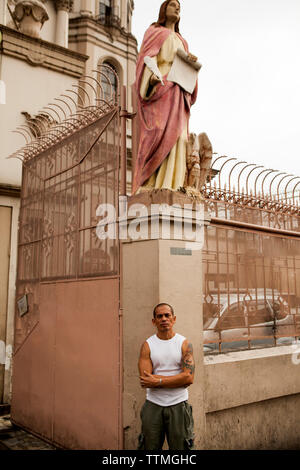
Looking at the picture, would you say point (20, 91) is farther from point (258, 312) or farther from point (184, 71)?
point (258, 312)

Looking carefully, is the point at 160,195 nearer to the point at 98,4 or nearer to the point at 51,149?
the point at 51,149

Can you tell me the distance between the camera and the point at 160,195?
4.20 metres

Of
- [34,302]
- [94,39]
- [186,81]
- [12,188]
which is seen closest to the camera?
[186,81]

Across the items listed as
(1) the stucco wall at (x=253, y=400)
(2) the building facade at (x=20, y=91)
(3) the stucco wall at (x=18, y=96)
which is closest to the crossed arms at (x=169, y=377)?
(1) the stucco wall at (x=253, y=400)

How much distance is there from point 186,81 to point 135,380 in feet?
10.7

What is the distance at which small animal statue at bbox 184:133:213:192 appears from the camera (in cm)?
462

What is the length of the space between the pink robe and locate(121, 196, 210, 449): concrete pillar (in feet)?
2.38

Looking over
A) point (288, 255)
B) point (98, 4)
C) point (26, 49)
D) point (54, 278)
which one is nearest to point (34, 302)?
point (54, 278)

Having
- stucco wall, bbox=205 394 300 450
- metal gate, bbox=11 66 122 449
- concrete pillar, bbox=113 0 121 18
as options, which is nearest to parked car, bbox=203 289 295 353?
stucco wall, bbox=205 394 300 450

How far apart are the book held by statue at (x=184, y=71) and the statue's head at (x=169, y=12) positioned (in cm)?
58

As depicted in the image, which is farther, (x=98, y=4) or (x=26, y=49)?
(x=98, y=4)

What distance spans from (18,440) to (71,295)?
2.11 m

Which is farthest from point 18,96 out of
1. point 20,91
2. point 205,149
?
point 205,149

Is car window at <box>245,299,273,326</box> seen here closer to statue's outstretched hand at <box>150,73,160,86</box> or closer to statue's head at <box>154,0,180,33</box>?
statue's outstretched hand at <box>150,73,160,86</box>
